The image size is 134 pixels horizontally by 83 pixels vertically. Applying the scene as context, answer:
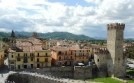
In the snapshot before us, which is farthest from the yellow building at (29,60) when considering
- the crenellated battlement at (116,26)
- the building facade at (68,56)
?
the crenellated battlement at (116,26)

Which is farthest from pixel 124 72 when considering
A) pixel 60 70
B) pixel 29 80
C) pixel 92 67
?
pixel 29 80

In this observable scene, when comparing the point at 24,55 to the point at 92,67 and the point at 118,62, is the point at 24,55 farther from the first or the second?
the point at 118,62

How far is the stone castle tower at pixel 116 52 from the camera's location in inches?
3273

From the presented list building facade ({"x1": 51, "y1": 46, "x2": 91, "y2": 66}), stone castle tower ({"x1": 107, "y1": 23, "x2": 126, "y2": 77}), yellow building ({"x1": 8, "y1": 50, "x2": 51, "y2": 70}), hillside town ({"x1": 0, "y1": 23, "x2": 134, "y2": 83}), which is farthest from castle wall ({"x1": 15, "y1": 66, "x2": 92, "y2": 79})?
building facade ({"x1": 51, "y1": 46, "x2": 91, "y2": 66})

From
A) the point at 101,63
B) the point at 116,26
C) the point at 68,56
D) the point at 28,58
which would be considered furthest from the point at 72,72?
the point at 116,26

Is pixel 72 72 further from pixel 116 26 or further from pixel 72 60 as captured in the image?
pixel 116 26

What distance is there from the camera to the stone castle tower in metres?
83.1

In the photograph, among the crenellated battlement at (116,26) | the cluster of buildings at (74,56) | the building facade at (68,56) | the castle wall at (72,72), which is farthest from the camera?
the building facade at (68,56)

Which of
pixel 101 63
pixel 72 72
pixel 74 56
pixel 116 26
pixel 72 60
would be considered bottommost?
pixel 72 72

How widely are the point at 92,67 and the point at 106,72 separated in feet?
13.4

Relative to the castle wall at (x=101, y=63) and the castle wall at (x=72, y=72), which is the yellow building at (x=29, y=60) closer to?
the castle wall at (x=72, y=72)

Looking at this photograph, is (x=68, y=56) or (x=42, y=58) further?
(x=68, y=56)

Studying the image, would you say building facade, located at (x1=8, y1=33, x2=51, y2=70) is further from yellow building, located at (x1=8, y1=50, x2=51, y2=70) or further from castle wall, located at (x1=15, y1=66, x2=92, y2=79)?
castle wall, located at (x1=15, y1=66, x2=92, y2=79)

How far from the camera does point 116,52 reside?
83.2 meters
